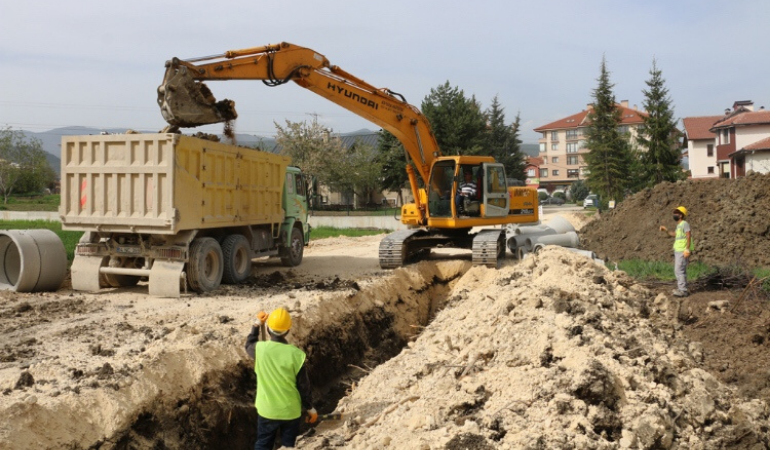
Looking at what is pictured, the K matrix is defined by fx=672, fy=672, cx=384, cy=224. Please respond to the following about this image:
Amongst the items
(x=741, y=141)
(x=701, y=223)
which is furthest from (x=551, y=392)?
(x=741, y=141)

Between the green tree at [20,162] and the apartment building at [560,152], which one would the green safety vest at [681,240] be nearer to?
Answer: the green tree at [20,162]

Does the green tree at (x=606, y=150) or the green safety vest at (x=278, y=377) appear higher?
the green tree at (x=606, y=150)

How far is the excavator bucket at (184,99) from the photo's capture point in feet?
39.0

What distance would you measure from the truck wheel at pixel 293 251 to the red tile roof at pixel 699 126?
52.9 metres

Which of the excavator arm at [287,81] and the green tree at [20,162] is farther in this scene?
the green tree at [20,162]

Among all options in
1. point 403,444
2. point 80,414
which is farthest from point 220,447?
point 403,444

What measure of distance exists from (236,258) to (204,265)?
1.46 meters

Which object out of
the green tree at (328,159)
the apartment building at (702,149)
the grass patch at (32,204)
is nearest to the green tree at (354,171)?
the green tree at (328,159)

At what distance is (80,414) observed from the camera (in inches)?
237

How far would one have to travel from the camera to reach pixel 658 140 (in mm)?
40531

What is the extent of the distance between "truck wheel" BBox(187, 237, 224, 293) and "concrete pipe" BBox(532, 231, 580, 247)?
8.32 meters

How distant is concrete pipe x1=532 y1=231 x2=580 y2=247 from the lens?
670 inches

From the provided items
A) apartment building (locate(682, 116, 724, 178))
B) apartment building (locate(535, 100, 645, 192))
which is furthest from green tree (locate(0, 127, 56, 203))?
apartment building (locate(535, 100, 645, 192))

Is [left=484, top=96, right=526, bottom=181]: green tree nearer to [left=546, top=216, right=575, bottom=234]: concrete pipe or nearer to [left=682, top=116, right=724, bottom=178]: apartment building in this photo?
[left=682, top=116, right=724, bottom=178]: apartment building
